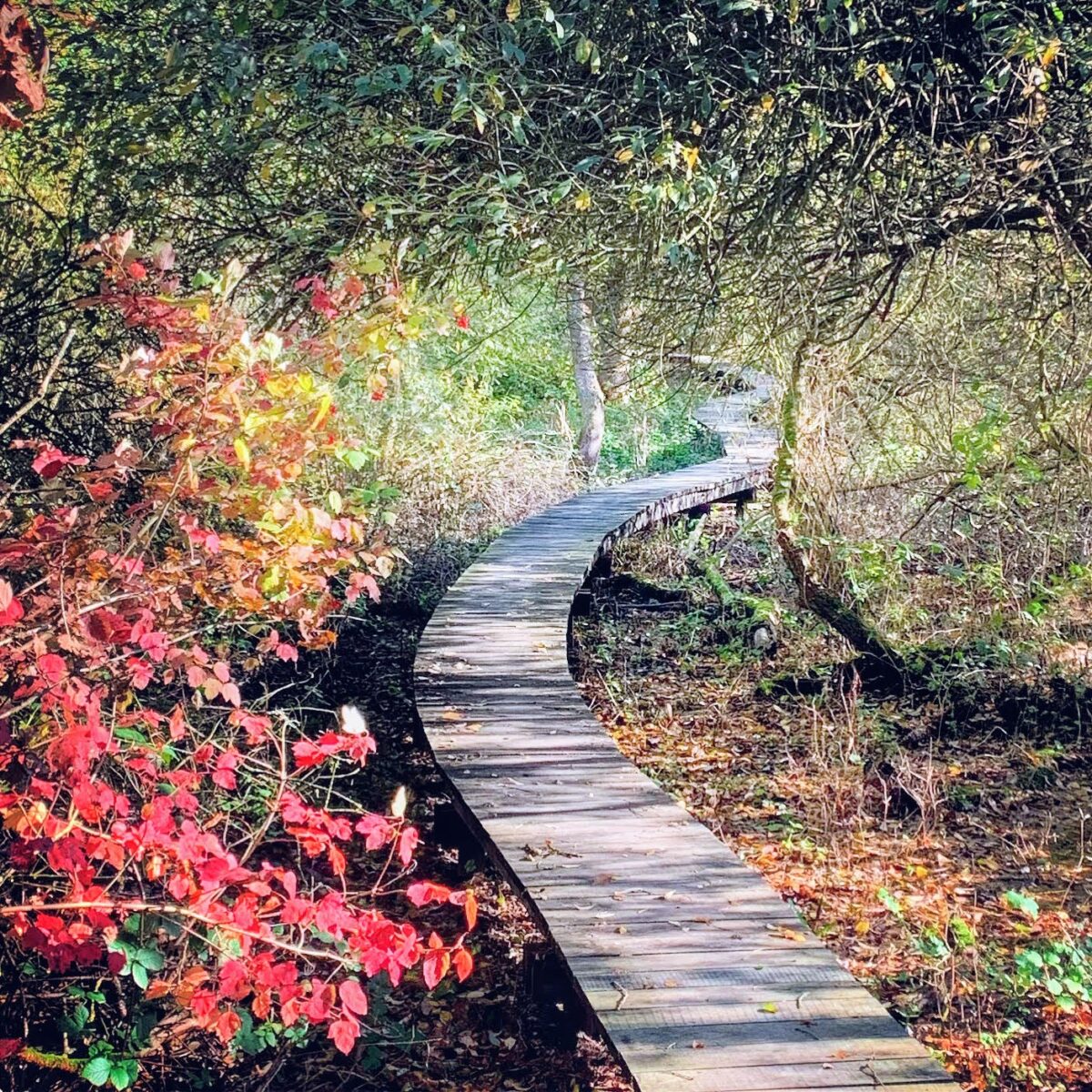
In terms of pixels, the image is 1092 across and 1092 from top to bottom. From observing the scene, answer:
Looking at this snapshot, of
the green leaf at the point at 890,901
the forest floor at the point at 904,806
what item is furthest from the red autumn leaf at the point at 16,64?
the green leaf at the point at 890,901

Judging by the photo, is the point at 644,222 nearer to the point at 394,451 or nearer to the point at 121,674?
the point at 121,674

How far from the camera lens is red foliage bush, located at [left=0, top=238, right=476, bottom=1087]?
2.86m

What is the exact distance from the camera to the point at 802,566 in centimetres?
732

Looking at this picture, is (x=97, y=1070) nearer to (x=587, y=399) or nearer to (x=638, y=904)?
(x=638, y=904)

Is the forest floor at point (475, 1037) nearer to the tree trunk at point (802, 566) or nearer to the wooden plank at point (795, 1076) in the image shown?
the wooden plank at point (795, 1076)

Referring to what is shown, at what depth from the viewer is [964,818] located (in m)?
5.99

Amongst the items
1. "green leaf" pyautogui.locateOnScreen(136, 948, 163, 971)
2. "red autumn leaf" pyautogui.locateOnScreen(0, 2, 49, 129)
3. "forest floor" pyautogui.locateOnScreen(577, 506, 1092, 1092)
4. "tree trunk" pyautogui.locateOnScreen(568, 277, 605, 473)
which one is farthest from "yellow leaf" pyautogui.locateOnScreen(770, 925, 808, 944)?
"tree trunk" pyautogui.locateOnScreen(568, 277, 605, 473)

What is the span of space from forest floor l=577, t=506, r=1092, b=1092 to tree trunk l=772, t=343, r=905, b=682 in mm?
262

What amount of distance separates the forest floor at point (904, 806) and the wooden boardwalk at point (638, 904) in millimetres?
924

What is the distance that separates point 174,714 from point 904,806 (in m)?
3.99


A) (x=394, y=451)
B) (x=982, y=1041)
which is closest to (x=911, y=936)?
(x=982, y=1041)

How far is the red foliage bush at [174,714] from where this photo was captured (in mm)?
2861

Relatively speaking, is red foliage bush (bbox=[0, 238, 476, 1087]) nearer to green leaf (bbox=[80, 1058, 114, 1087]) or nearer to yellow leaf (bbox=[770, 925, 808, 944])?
green leaf (bbox=[80, 1058, 114, 1087])

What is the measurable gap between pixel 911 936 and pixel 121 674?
3.28m
